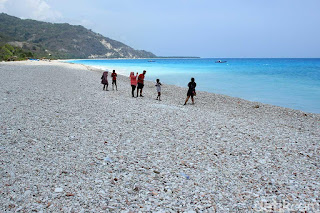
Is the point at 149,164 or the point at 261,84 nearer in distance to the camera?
the point at 149,164

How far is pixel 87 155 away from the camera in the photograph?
258 inches

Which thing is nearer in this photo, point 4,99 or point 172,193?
point 172,193

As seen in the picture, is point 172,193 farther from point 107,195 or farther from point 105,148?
point 105,148

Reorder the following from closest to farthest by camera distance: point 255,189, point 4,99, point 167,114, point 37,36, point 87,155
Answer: point 255,189
point 87,155
point 167,114
point 4,99
point 37,36

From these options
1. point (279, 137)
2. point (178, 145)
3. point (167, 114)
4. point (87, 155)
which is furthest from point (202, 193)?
point (167, 114)

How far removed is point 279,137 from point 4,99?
13045 mm

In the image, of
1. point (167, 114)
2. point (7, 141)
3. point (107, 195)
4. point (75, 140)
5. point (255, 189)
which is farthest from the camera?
point (167, 114)

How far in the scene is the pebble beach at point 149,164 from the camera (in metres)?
4.66

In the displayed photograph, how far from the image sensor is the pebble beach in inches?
183

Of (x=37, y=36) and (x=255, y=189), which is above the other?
(x=37, y=36)

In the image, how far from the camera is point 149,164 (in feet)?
20.4

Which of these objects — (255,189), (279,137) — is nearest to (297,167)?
(255,189)

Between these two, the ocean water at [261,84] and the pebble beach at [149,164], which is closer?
the pebble beach at [149,164]

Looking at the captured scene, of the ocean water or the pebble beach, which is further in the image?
the ocean water
